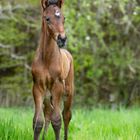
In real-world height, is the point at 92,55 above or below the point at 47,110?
below

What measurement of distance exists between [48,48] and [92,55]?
10342mm

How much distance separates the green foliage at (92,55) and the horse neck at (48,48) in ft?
27.4

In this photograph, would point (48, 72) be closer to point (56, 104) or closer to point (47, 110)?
point (56, 104)

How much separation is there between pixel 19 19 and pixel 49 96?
986 cm

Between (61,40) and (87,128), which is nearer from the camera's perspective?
(61,40)

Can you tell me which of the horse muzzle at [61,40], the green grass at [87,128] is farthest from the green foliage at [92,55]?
the horse muzzle at [61,40]

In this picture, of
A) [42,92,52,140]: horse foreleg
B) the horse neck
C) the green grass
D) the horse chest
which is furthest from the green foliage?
the horse chest

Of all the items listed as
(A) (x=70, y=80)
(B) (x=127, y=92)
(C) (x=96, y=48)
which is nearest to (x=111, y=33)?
(C) (x=96, y=48)

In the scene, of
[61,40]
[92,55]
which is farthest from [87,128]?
[92,55]

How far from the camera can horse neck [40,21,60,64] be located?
600 cm

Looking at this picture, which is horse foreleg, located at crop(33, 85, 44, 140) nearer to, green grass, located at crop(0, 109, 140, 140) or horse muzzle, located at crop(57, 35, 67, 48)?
green grass, located at crop(0, 109, 140, 140)

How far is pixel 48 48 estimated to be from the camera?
605 cm

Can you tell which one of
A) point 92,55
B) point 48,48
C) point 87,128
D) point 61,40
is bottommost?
point 92,55

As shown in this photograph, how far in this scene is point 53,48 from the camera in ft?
19.9
